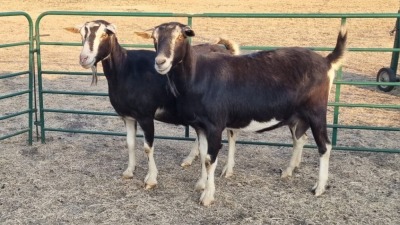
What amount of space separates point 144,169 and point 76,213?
139cm

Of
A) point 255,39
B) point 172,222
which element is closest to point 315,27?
point 255,39

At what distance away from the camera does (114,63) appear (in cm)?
511

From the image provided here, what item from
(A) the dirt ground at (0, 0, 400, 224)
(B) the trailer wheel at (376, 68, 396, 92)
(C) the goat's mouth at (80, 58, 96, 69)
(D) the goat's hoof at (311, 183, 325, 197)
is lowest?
(A) the dirt ground at (0, 0, 400, 224)

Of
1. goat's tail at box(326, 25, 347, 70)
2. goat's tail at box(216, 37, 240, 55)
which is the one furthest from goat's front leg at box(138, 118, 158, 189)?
goat's tail at box(326, 25, 347, 70)

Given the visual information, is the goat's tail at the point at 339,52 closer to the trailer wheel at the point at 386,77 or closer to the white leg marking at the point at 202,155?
the white leg marking at the point at 202,155

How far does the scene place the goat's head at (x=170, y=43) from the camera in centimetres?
425

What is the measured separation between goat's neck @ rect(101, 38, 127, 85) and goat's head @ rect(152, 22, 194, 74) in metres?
0.81

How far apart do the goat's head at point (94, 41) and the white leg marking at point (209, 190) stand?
5.44ft

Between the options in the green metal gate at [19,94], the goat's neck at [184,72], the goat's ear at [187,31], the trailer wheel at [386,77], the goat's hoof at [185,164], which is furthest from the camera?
the trailer wheel at [386,77]

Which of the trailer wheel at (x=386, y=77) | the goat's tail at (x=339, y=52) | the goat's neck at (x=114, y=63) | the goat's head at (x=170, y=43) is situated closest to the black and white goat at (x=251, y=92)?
the goat's tail at (x=339, y=52)

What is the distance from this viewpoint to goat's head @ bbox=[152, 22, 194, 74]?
4.25 m

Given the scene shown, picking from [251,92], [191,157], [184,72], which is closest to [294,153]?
[251,92]

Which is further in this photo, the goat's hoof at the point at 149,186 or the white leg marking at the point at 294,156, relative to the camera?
the white leg marking at the point at 294,156

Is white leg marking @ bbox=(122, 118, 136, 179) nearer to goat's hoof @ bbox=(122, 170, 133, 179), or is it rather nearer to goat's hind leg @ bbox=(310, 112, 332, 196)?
goat's hoof @ bbox=(122, 170, 133, 179)
